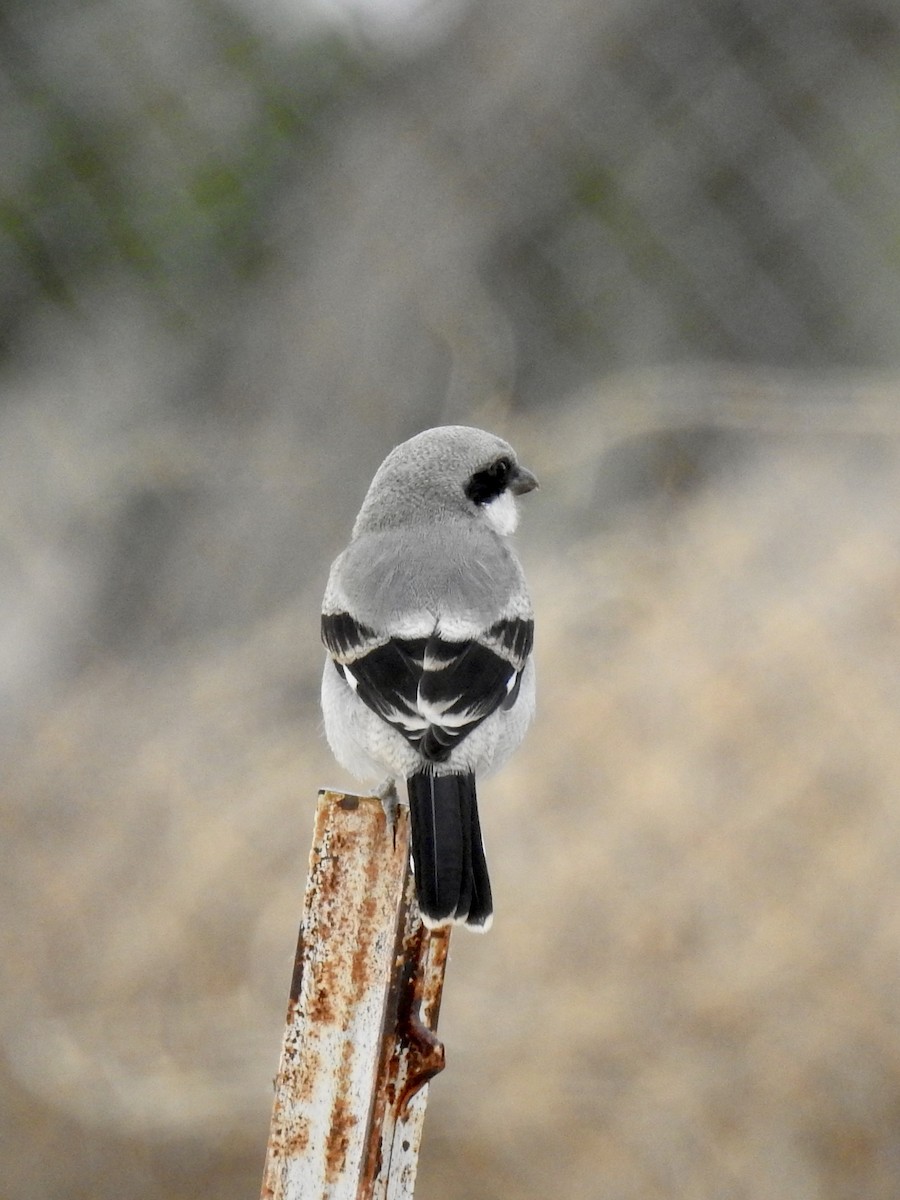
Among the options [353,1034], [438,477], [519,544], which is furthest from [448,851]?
[519,544]

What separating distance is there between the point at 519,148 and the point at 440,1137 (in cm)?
164

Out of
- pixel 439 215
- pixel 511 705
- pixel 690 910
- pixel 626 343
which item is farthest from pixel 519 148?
pixel 690 910

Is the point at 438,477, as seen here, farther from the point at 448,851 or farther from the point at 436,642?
the point at 448,851

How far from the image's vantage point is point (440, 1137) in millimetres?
1793

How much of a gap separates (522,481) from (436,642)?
1.65ft

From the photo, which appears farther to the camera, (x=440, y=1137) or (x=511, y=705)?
(x=440, y=1137)

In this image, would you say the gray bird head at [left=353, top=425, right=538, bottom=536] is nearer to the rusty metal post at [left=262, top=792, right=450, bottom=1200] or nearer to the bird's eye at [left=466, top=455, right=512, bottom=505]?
the bird's eye at [left=466, top=455, right=512, bottom=505]

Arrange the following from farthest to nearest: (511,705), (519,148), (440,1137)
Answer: (519,148) → (440,1137) → (511,705)

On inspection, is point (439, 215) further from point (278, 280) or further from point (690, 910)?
point (690, 910)

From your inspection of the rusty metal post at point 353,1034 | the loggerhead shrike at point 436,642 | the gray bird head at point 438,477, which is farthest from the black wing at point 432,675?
the rusty metal post at point 353,1034

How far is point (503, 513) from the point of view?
6.82ft

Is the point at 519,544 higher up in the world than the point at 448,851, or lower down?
higher up

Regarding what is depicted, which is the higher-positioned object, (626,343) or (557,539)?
(626,343)

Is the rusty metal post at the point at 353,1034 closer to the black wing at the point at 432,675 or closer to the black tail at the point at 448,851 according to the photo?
the black tail at the point at 448,851
